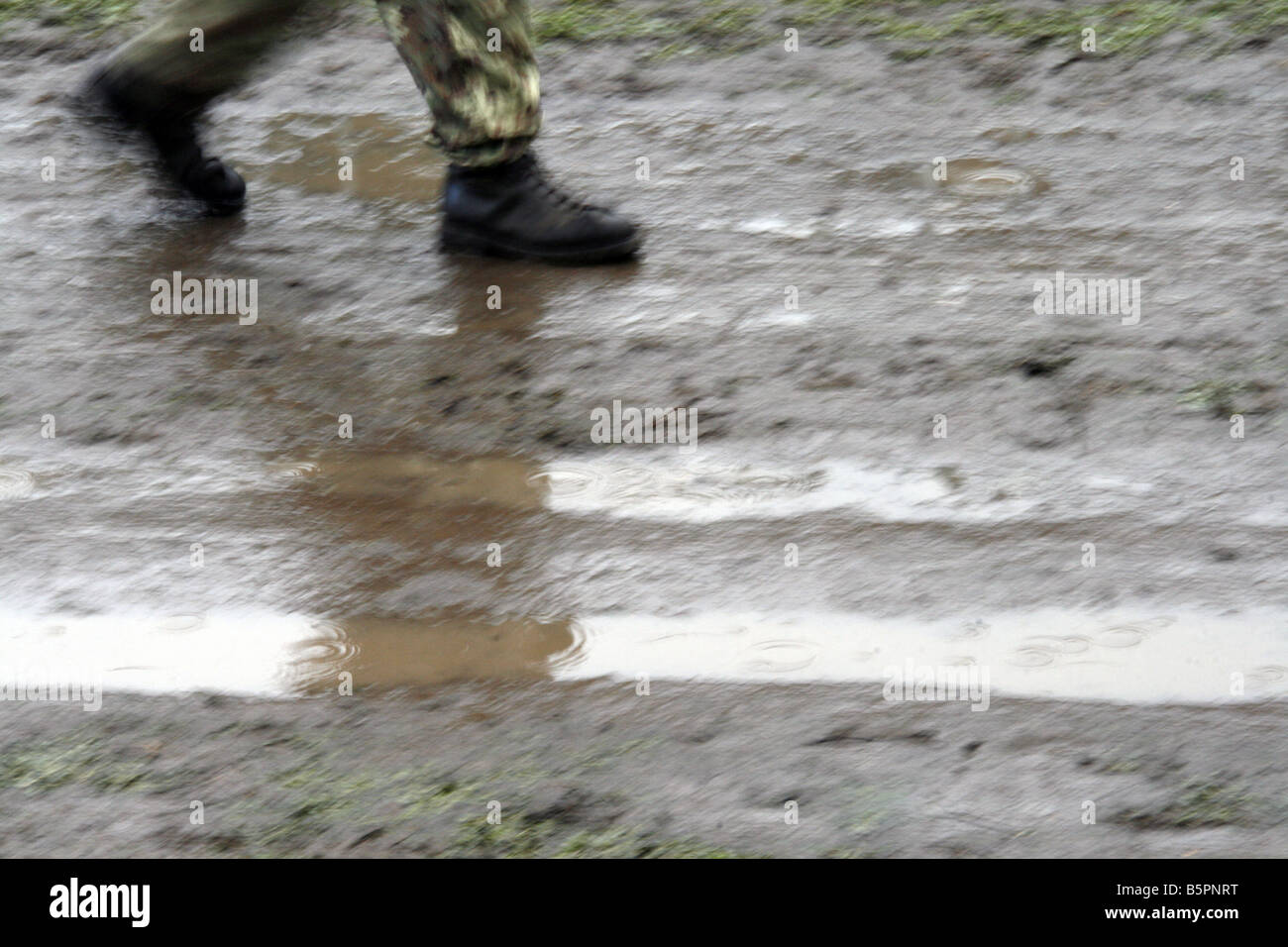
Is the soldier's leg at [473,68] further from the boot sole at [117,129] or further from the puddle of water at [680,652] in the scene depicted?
the puddle of water at [680,652]

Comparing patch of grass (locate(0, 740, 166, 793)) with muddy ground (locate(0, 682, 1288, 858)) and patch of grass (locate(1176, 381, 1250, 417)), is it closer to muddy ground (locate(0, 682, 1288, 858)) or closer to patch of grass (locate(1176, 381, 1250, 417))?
muddy ground (locate(0, 682, 1288, 858))

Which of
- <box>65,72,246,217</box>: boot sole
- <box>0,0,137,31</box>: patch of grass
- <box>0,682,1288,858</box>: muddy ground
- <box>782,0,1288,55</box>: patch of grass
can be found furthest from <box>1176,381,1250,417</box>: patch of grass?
<box>0,0,137,31</box>: patch of grass

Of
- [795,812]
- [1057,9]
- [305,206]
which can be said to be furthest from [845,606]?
[1057,9]

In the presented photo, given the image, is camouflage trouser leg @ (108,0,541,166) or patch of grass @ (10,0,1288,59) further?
patch of grass @ (10,0,1288,59)

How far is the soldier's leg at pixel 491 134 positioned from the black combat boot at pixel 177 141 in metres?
0.63

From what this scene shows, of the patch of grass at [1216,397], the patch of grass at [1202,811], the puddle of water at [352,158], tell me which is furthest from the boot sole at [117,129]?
the patch of grass at [1202,811]

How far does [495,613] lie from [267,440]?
793mm

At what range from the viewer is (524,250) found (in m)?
3.83

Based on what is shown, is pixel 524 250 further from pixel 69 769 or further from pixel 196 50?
pixel 69 769

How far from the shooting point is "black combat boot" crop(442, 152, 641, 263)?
3801 millimetres

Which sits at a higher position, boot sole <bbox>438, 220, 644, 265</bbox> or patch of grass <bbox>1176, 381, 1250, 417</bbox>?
boot sole <bbox>438, 220, 644, 265</bbox>

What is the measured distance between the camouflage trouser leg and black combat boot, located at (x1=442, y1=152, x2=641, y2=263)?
0.17 ft

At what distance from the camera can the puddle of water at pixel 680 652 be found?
248 centimetres

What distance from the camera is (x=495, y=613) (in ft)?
8.82
